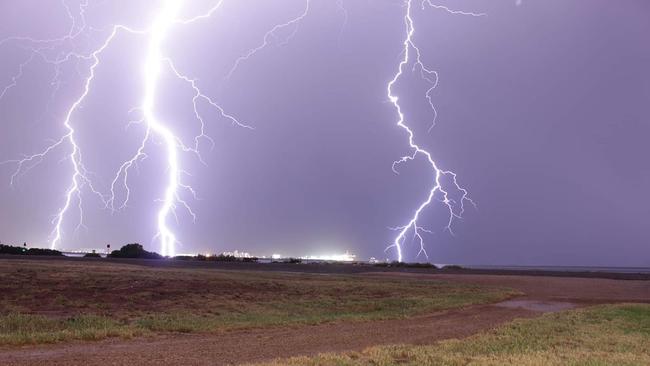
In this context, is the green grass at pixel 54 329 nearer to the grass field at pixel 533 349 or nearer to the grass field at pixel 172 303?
the grass field at pixel 172 303

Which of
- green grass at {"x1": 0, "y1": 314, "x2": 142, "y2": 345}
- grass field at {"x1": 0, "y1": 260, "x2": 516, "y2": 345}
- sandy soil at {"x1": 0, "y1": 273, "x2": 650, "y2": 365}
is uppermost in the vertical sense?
grass field at {"x1": 0, "y1": 260, "x2": 516, "y2": 345}

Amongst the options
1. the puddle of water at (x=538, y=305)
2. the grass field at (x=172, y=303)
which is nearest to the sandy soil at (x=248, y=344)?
the grass field at (x=172, y=303)

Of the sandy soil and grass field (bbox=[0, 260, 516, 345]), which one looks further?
grass field (bbox=[0, 260, 516, 345])

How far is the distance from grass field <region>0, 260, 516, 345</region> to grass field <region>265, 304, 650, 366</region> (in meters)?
5.18

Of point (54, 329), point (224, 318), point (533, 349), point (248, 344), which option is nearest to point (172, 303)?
point (224, 318)

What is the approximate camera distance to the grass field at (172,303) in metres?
14.4

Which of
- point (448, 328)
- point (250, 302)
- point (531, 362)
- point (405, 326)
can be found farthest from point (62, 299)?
point (531, 362)

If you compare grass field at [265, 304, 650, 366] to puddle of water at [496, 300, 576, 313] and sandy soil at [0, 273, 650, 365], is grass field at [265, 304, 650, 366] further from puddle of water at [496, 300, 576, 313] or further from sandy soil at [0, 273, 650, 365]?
puddle of water at [496, 300, 576, 313]

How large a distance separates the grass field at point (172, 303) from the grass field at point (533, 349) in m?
5.18

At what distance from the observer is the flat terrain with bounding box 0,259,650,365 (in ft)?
37.3

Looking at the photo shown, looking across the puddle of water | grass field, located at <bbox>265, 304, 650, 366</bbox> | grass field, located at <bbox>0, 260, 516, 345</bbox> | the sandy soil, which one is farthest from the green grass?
the puddle of water

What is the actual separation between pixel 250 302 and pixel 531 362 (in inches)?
522

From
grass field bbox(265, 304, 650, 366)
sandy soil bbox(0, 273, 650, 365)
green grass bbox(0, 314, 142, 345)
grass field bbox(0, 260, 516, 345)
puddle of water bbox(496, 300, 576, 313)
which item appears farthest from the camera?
puddle of water bbox(496, 300, 576, 313)

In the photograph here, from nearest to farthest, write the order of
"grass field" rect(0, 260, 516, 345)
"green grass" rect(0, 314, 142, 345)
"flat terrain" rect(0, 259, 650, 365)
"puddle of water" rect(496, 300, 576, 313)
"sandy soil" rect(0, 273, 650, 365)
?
"sandy soil" rect(0, 273, 650, 365) < "flat terrain" rect(0, 259, 650, 365) < "green grass" rect(0, 314, 142, 345) < "grass field" rect(0, 260, 516, 345) < "puddle of water" rect(496, 300, 576, 313)
